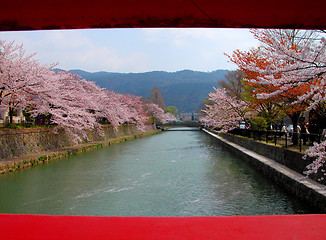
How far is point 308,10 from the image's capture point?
1861 mm

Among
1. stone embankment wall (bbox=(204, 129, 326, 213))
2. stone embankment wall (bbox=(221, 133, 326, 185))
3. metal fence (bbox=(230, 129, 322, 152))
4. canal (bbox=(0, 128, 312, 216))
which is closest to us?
stone embankment wall (bbox=(204, 129, 326, 213))

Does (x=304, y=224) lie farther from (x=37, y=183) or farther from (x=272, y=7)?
(x=37, y=183)

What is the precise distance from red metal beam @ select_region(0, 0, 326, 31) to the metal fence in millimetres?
6836

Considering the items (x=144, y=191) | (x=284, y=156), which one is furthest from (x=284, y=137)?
(x=144, y=191)

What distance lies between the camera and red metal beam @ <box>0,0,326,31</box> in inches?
73.2

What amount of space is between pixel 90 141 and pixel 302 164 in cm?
1953

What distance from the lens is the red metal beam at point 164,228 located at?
1.45 m

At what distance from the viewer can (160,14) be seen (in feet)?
6.59

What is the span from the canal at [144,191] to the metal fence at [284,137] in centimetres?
Answer: 159

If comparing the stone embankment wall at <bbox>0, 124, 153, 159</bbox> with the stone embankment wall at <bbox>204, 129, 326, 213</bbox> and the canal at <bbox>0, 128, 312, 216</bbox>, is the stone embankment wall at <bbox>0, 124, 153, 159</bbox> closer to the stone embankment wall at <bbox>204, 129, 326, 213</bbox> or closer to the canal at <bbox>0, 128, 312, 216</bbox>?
the canal at <bbox>0, 128, 312, 216</bbox>

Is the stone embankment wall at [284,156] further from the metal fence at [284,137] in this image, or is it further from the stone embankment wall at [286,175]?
the metal fence at [284,137]

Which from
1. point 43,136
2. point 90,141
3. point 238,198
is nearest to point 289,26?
point 238,198

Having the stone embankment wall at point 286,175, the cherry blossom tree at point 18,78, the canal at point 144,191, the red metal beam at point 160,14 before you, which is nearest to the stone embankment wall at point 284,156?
the stone embankment wall at point 286,175

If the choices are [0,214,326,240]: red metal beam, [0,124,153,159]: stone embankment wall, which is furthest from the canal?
[0,214,326,240]: red metal beam
